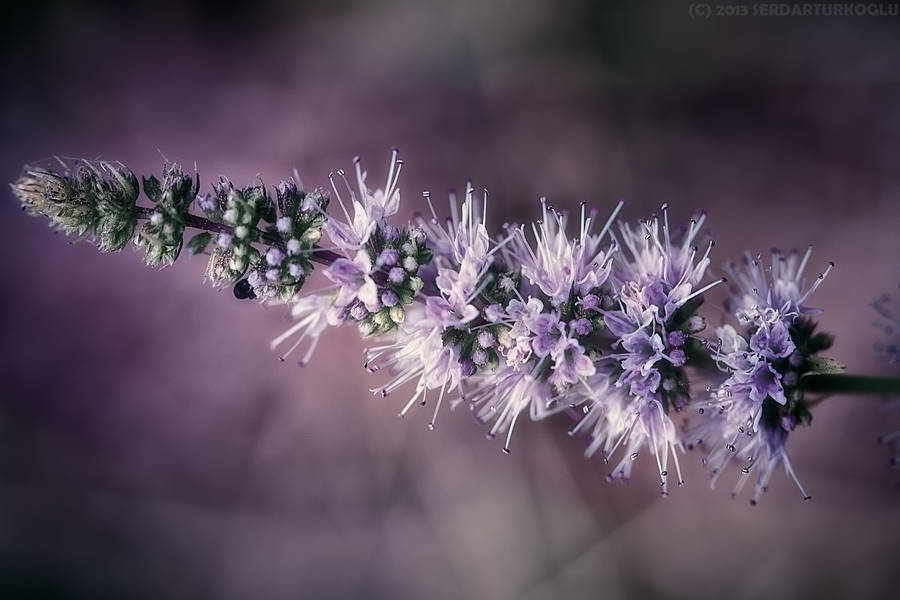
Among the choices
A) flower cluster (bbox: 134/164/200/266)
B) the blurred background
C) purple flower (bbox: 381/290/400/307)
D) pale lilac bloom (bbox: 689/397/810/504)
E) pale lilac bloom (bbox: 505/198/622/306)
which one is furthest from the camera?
the blurred background

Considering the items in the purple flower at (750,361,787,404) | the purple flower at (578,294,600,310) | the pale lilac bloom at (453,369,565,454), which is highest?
the purple flower at (578,294,600,310)

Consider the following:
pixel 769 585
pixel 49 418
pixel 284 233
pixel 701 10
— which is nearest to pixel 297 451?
pixel 49 418

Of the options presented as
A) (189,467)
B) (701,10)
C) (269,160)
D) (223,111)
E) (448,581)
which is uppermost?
(701,10)

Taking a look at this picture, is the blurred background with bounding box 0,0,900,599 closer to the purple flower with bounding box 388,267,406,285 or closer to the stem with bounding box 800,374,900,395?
the stem with bounding box 800,374,900,395

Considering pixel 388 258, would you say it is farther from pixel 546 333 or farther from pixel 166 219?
pixel 166 219

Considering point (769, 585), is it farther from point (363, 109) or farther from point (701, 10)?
point (363, 109)

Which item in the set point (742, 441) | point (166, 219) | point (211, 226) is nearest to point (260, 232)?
point (211, 226)

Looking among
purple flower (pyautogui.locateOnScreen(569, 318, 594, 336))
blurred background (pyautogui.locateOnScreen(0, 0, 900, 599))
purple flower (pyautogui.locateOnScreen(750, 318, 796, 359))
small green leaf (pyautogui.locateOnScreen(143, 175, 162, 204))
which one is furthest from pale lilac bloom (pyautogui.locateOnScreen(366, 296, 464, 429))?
blurred background (pyautogui.locateOnScreen(0, 0, 900, 599))
